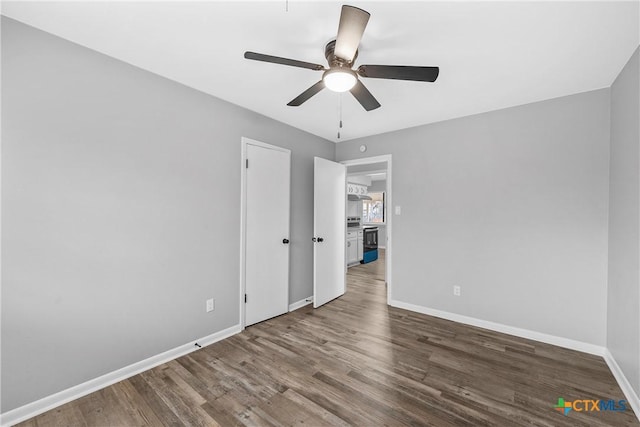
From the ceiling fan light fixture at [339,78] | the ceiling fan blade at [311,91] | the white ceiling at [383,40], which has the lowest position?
the ceiling fan light fixture at [339,78]

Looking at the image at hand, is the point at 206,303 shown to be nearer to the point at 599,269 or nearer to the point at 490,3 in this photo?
the point at 490,3

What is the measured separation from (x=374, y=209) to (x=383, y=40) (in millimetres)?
7703

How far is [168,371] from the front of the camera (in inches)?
85.4

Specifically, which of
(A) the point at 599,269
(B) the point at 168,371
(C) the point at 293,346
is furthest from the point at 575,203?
(B) the point at 168,371

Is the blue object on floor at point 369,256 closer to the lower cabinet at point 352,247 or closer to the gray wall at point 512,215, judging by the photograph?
the lower cabinet at point 352,247

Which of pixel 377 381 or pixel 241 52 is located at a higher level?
pixel 241 52

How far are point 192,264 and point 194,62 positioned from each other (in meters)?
1.78

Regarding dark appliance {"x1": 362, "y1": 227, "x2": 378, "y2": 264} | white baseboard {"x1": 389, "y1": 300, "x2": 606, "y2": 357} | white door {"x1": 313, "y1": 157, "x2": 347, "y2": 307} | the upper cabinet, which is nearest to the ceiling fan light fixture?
white door {"x1": 313, "y1": 157, "x2": 347, "y2": 307}

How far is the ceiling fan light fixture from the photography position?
1.65 metres

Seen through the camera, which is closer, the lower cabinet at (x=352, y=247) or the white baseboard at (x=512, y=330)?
the white baseboard at (x=512, y=330)

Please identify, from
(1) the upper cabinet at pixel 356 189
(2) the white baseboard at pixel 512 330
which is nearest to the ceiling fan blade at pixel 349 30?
(2) the white baseboard at pixel 512 330

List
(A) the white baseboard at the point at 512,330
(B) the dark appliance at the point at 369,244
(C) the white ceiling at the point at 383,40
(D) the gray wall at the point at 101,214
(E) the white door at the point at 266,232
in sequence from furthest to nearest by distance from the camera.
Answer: (B) the dark appliance at the point at 369,244, (E) the white door at the point at 266,232, (A) the white baseboard at the point at 512,330, (D) the gray wall at the point at 101,214, (C) the white ceiling at the point at 383,40

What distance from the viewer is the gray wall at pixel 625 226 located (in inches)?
73.2

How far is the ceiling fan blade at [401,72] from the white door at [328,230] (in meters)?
2.00
